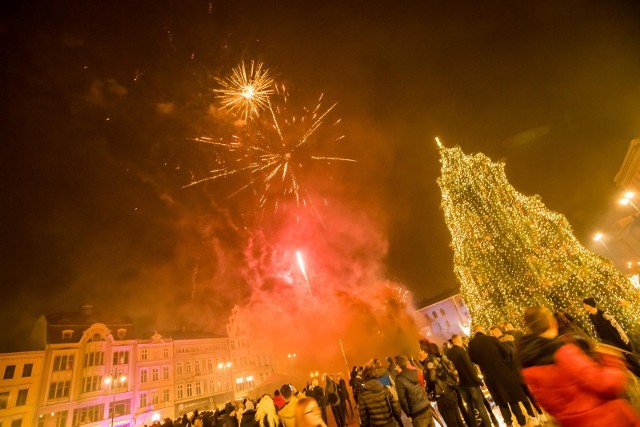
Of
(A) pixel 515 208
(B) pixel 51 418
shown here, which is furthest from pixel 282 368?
(A) pixel 515 208

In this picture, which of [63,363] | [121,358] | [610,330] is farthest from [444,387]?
[121,358]

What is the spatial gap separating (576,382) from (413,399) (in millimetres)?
3975

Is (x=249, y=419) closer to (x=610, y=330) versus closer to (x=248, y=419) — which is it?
(x=248, y=419)

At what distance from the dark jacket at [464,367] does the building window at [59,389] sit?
4469 centimetres

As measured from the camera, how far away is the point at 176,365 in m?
44.7

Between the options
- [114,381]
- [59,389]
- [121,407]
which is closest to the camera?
[59,389]

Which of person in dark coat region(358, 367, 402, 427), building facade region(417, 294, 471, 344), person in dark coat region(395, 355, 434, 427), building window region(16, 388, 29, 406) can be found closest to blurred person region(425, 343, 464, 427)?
person in dark coat region(395, 355, 434, 427)

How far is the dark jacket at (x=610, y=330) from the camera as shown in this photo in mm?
6891

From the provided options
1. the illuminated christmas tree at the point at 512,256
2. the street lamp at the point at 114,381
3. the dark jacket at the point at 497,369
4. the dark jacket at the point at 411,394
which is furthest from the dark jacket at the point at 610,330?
the street lamp at the point at 114,381

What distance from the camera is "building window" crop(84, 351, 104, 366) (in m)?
37.3

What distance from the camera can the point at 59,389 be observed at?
33812 mm

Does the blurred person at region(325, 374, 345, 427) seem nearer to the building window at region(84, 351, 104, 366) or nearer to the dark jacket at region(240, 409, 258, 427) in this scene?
the dark jacket at region(240, 409, 258, 427)

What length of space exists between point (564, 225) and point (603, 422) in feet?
52.2

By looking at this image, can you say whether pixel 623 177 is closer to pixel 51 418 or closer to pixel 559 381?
pixel 559 381
